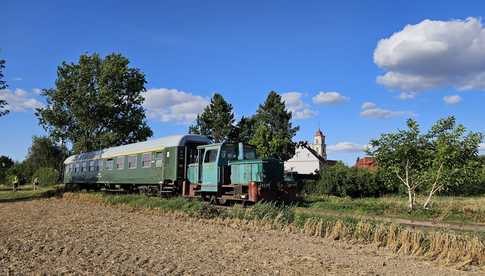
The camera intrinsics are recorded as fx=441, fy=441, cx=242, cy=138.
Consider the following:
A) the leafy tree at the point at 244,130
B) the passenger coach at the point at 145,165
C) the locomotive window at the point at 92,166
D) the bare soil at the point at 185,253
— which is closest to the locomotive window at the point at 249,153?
the passenger coach at the point at 145,165

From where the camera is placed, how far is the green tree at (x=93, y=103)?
45.0 metres

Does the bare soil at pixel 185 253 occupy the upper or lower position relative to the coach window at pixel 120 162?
lower

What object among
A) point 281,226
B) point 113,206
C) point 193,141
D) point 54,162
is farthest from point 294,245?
point 54,162

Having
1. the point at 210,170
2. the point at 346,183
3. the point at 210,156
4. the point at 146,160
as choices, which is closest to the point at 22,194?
the point at 146,160

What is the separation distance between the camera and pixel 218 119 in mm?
52469

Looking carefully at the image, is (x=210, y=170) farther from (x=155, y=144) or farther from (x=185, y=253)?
(x=185, y=253)

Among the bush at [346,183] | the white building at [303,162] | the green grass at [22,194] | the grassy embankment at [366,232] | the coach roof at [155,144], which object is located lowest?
the grassy embankment at [366,232]

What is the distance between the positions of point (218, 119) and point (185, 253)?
44264 millimetres

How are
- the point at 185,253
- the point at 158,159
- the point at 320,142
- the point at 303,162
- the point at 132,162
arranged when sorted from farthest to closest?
the point at 320,142
the point at 303,162
the point at 132,162
the point at 158,159
the point at 185,253

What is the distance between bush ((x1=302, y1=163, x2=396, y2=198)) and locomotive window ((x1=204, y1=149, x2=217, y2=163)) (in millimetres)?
14589

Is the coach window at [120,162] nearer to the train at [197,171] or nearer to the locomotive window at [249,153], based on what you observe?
the train at [197,171]

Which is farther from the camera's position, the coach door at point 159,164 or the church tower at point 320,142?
the church tower at point 320,142

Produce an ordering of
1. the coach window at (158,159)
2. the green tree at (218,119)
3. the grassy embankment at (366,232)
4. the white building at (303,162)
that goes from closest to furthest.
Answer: the grassy embankment at (366,232), the coach window at (158,159), the green tree at (218,119), the white building at (303,162)

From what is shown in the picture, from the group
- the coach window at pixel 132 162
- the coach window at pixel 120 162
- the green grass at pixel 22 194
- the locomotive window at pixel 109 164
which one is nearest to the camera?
the coach window at pixel 132 162
